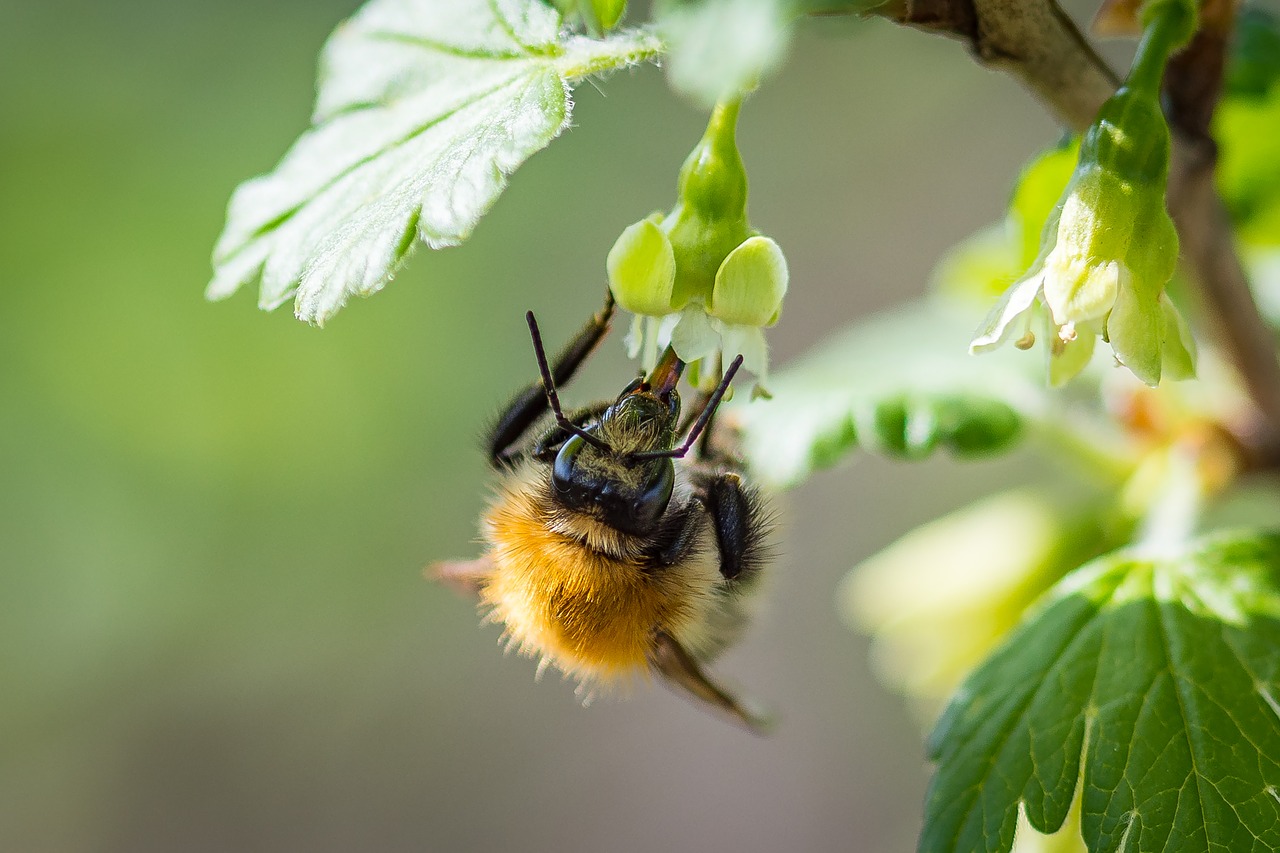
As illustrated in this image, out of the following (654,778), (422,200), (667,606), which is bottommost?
(654,778)

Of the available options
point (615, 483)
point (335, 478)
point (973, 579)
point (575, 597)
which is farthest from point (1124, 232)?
point (335, 478)

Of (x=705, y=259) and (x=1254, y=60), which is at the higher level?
(x=1254, y=60)

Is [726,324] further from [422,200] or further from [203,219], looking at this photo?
[203,219]

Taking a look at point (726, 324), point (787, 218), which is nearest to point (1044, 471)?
point (787, 218)

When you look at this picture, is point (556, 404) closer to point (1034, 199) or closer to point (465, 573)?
point (465, 573)

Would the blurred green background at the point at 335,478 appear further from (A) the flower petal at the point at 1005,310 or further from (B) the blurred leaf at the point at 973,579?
(A) the flower petal at the point at 1005,310

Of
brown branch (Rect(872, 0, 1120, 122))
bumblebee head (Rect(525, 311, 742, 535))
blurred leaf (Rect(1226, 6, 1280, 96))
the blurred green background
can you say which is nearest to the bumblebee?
bumblebee head (Rect(525, 311, 742, 535))

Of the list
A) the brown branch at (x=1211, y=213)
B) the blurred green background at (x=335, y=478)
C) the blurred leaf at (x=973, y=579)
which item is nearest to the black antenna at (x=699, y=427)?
the brown branch at (x=1211, y=213)
